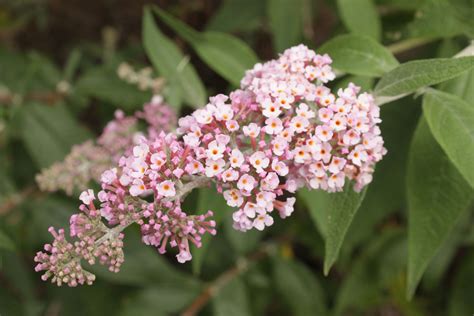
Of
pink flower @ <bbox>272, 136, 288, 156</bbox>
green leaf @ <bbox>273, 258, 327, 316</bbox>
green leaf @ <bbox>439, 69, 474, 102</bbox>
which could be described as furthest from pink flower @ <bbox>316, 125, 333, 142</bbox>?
green leaf @ <bbox>273, 258, 327, 316</bbox>

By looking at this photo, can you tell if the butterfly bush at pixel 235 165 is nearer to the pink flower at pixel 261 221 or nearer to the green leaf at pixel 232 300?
the pink flower at pixel 261 221

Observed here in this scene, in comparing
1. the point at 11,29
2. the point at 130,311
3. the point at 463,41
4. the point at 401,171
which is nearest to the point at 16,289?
the point at 130,311

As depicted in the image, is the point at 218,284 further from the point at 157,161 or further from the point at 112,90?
the point at 157,161

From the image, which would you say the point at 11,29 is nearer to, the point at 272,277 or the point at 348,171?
the point at 272,277

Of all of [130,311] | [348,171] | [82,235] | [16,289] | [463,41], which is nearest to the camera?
[82,235]

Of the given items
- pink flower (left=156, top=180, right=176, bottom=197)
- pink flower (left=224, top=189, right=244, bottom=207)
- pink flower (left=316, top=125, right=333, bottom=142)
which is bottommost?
pink flower (left=316, top=125, right=333, bottom=142)

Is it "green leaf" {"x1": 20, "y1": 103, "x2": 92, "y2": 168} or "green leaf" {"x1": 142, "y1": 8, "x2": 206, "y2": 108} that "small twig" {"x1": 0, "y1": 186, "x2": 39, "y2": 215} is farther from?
"green leaf" {"x1": 142, "y1": 8, "x2": 206, "y2": 108}

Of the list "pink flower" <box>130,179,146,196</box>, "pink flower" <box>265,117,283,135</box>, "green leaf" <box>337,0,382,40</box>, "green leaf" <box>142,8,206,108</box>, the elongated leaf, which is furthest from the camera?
"green leaf" <box>142,8,206,108</box>
